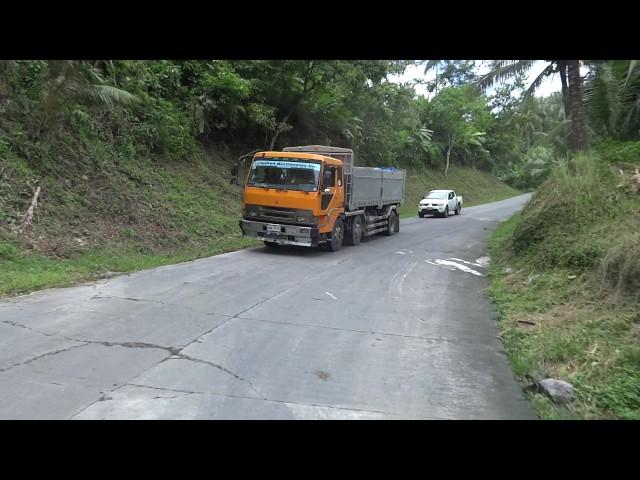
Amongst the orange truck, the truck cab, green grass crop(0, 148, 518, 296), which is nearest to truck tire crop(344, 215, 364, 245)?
the orange truck

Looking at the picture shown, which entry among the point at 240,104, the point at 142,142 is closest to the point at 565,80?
the point at 240,104

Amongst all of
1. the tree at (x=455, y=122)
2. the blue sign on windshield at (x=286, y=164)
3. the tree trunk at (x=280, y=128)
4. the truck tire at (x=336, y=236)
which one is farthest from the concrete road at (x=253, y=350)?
the tree at (x=455, y=122)

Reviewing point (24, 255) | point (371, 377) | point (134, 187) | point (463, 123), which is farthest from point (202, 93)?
point (463, 123)

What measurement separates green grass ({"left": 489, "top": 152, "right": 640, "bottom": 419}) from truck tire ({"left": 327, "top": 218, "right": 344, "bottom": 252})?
4.08 meters

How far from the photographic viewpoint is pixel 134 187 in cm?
1502

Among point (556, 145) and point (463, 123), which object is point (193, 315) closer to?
point (556, 145)

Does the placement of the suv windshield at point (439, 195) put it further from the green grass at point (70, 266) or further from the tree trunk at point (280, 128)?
the green grass at point (70, 266)

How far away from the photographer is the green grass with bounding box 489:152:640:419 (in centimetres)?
509

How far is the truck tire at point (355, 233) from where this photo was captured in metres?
15.8

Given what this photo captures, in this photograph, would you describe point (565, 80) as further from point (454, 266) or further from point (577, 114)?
point (454, 266)

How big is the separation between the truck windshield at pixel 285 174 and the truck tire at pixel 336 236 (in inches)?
63.6

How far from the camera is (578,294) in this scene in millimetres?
7875

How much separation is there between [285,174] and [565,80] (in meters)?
10.6

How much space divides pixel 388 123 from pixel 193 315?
25.8 meters
